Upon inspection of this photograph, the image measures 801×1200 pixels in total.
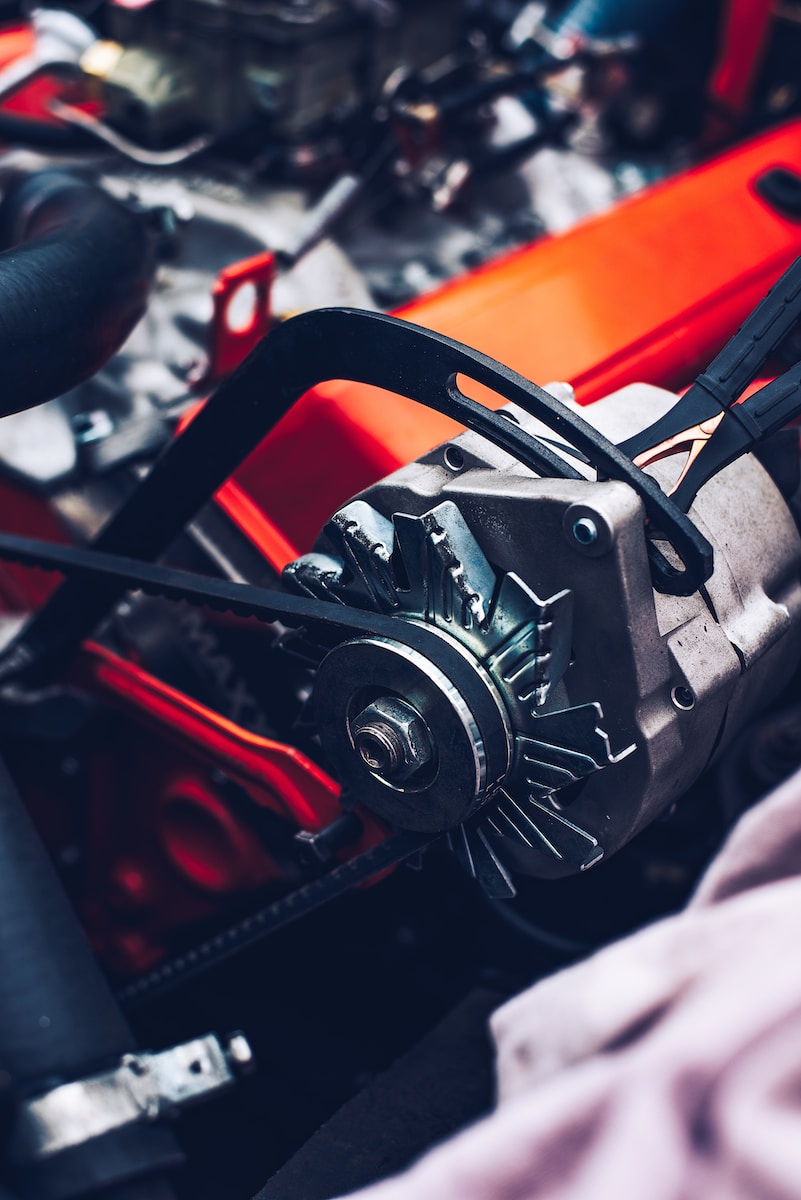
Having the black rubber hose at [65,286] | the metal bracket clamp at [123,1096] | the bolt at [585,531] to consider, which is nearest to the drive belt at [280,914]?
the metal bracket clamp at [123,1096]

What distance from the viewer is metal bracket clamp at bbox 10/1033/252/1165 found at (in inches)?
25.7

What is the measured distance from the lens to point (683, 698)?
0.69 meters

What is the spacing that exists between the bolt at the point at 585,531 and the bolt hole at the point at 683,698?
0.43ft

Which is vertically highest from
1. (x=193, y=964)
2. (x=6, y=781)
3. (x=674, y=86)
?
(x=674, y=86)

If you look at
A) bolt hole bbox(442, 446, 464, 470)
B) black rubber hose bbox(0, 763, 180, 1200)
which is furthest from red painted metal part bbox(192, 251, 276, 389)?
black rubber hose bbox(0, 763, 180, 1200)

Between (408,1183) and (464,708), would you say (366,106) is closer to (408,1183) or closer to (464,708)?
(464,708)

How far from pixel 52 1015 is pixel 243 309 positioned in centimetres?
70

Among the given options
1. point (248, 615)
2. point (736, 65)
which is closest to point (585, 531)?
point (248, 615)

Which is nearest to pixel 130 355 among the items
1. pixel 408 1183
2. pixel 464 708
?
pixel 464 708

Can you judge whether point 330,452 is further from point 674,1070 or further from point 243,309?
point 674,1070

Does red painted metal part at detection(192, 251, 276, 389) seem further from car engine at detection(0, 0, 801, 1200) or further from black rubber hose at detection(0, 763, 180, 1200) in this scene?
black rubber hose at detection(0, 763, 180, 1200)

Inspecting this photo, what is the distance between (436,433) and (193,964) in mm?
500

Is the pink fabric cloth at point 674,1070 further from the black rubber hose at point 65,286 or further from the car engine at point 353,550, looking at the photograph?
the black rubber hose at point 65,286

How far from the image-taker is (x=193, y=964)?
0.94 meters
